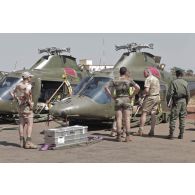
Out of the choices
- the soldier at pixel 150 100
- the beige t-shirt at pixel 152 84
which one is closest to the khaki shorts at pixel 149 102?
the soldier at pixel 150 100

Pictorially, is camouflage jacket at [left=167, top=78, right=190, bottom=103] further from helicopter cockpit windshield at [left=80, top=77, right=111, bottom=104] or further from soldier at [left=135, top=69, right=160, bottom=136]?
helicopter cockpit windshield at [left=80, top=77, right=111, bottom=104]

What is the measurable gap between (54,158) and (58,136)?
1.30 m

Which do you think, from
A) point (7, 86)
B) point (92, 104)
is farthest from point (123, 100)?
point (7, 86)

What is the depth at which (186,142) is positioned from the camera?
9961 mm

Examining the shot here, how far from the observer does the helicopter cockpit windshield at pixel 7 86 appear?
48.1ft

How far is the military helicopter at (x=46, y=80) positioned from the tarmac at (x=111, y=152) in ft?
11.6

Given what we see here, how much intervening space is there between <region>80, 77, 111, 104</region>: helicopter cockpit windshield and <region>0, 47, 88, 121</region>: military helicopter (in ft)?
6.35

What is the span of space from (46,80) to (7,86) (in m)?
1.89

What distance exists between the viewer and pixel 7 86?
15.0 metres

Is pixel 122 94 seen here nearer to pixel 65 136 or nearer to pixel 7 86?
pixel 65 136

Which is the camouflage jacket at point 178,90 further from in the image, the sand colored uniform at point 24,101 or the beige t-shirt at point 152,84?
the sand colored uniform at point 24,101

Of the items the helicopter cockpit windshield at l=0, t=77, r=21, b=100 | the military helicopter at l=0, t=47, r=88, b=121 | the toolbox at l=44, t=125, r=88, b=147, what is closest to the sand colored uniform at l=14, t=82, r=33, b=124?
Result: the toolbox at l=44, t=125, r=88, b=147

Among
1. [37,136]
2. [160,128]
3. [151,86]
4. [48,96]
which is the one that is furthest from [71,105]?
[48,96]

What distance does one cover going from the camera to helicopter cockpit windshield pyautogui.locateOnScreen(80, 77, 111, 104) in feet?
40.1
